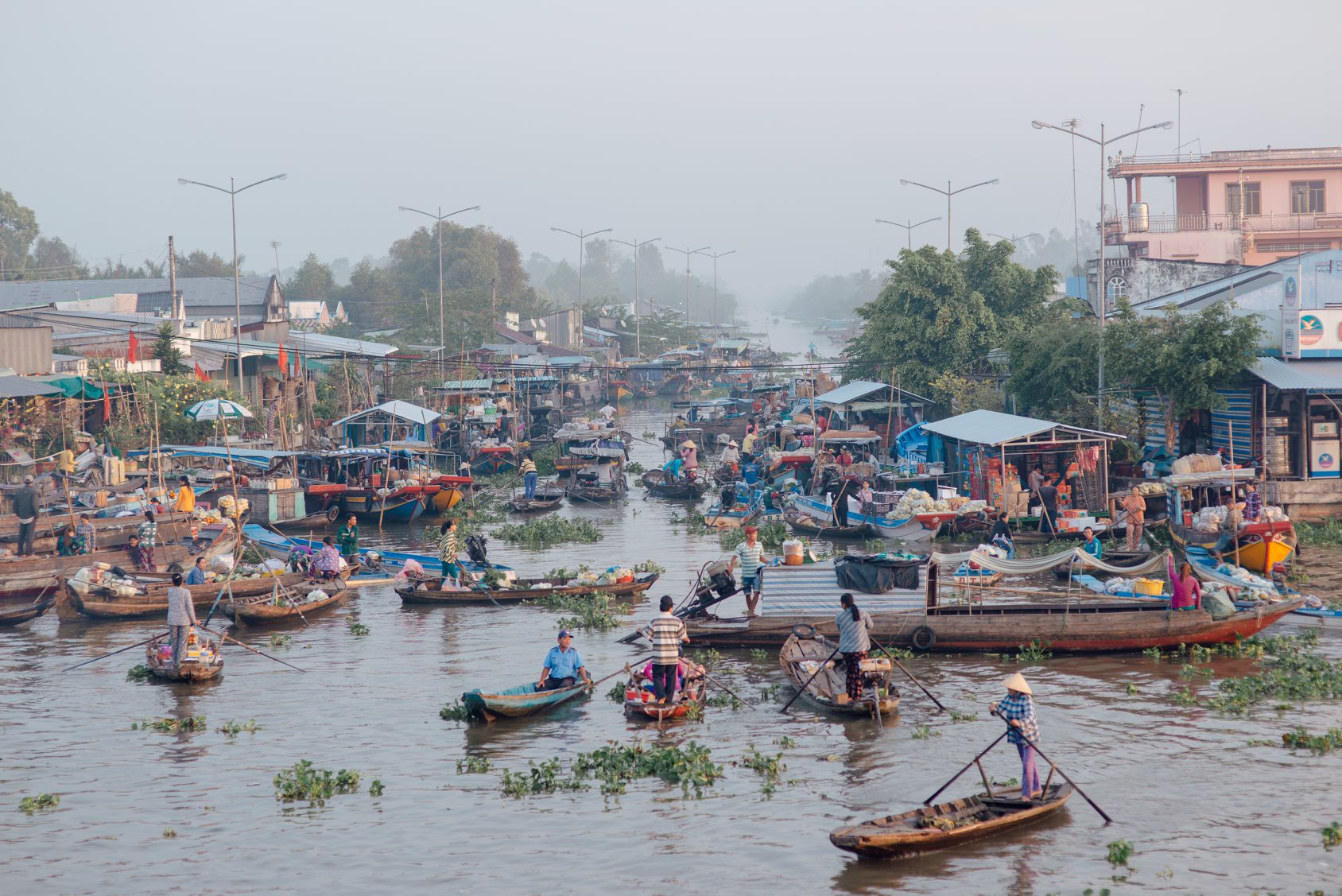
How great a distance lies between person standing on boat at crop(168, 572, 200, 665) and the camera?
15859mm

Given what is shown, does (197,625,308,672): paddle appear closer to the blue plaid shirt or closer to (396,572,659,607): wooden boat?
(396,572,659,607): wooden boat

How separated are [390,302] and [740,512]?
A: 57120mm

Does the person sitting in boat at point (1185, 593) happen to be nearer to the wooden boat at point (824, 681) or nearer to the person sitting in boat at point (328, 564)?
the wooden boat at point (824, 681)

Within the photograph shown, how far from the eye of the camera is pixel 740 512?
1227 inches

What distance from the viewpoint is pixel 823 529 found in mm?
27688

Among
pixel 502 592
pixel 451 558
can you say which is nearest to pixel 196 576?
pixel 451 558

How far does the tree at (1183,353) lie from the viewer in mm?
25766

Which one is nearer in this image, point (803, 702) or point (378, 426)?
point (803, 702)

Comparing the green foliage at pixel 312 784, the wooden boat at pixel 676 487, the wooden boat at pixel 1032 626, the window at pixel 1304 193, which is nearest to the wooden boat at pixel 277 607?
the wooden boat at pixel 1032 626

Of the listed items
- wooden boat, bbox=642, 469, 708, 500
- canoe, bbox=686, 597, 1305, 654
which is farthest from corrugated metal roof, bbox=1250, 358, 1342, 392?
wooden boat, bbox=642, 469, 708, 500

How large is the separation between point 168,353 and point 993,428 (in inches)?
1005

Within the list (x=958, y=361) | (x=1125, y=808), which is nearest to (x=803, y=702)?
(x=1125, y=808)

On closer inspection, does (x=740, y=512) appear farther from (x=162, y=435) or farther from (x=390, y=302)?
(x=390, y=302)

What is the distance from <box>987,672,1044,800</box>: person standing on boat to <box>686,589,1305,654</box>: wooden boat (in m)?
6.31
